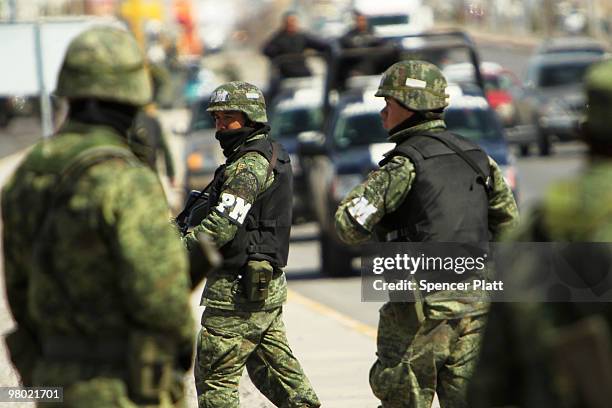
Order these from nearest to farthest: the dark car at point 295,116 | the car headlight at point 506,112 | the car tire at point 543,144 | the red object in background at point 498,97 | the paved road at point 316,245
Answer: the paved road at point 316,245, the dark car at point 295,116, the car headlight at point 506,112, the red object in background at point 498,97, the car tire at point 543,144

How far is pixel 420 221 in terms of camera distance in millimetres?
6086

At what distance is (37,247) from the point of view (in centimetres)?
429

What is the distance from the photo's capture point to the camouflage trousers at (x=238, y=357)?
22.5 feet

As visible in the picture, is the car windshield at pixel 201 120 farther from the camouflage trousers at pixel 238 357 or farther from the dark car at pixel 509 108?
the camouflage trousers at pixel 238 357

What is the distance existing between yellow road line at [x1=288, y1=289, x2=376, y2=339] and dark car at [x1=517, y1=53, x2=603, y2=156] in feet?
48.2

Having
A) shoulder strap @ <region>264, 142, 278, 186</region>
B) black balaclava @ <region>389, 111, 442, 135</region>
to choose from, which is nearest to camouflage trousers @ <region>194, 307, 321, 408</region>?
shoulder strap @ <region>264, 142, 278, 186</region>

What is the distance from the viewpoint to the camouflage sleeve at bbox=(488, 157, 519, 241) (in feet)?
20.8

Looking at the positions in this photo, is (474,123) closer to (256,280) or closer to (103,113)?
(256,280)

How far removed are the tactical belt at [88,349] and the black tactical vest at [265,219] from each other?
8.38 ft

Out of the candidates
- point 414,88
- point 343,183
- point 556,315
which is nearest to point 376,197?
point 414,88

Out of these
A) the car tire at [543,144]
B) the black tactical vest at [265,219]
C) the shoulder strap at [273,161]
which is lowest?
the car tire at [543,144]

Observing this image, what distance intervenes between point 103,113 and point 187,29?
75.5 meters

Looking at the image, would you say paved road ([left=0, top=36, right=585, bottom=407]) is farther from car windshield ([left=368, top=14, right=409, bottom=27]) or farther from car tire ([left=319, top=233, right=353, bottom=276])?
car windshield ([left=368, top=14, right=409, bottom=27])

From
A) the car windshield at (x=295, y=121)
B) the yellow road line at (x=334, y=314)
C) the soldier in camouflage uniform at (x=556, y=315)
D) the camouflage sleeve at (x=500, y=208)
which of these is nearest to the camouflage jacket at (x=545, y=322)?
the soldier in camouflage uniform at (x=556, y=315)
